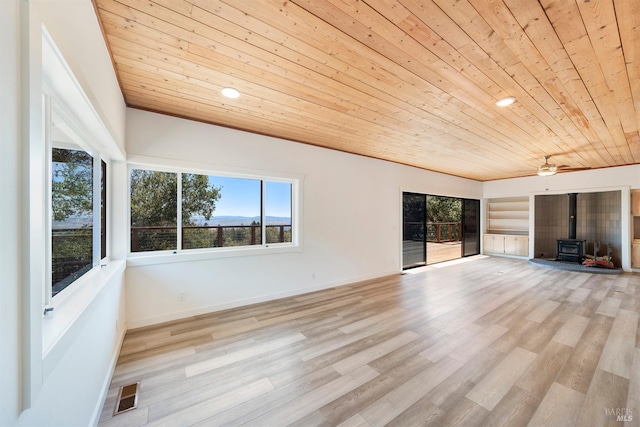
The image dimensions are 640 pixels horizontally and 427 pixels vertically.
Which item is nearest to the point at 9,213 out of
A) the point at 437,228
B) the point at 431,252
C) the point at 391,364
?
the point at 391,364

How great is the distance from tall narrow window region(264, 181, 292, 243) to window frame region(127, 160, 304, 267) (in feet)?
0.19

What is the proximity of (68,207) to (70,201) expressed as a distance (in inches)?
2.1

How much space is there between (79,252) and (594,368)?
4.31 m

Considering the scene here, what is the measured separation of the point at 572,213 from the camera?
278 inches

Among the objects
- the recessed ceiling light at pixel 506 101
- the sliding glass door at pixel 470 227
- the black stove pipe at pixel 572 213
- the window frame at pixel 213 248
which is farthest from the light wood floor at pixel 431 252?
the recessed ceiling light at pixel 506 101

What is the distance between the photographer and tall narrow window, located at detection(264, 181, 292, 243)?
411 centimetres

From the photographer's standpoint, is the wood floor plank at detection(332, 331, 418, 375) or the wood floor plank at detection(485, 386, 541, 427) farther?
the wood floor plank at detection(332, 331, 418, 375)

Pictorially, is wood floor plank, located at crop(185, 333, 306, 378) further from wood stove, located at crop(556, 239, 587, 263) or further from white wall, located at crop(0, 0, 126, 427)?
wood stove, located at crop(556, 239, 587, 263)

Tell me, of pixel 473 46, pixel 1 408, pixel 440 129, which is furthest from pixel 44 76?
pixel 440 129

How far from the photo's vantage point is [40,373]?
34.5 inches

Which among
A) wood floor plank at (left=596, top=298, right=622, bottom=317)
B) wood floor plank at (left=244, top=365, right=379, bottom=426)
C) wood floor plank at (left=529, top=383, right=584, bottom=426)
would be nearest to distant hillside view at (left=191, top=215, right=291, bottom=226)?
Answer: wood floor plank at (left=244, top=365, right=379, bottom=426)

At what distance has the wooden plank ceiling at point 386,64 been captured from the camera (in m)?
1.61

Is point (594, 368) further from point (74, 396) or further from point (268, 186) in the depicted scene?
point (268, 186)

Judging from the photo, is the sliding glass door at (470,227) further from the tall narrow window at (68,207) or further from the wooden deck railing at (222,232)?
the tall narrow window at (68,207)
